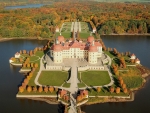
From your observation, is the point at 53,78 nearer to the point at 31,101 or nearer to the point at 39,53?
the point at 31,101

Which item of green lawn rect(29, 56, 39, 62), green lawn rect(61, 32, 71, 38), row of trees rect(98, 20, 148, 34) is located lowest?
green lawn rect(29, 56, 39, 62)

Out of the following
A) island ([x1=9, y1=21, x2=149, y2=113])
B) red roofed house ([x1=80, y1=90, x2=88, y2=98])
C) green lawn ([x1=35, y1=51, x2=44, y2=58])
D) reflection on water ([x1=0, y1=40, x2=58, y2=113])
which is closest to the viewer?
reflection on water ([x1=0, y1=40, x2=58, y2=113])

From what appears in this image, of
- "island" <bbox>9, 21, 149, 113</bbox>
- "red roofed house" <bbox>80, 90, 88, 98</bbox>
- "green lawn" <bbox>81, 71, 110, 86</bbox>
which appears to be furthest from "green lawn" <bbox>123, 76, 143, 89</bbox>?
"red roofed house" <bbox>80, 90, 88, 98</bbox>

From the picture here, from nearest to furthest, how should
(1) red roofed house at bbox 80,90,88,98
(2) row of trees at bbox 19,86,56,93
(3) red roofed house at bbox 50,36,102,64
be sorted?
(1) red roofed house at bbox 80,90,88,98, (2) row of trees at bbox 19,86,56,93, (3) red roofed house at bbox 50,36,102,64

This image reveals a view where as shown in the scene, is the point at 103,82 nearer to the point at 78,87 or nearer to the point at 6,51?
the point at 78,87

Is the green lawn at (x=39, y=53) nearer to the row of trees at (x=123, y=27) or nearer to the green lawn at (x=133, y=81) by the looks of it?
the green lawn at (x=133, y=81)

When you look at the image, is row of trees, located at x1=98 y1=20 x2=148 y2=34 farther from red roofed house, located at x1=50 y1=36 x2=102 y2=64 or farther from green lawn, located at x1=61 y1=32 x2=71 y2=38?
red roofed house, located at x1=50 y1=36 x2=102 y2=64

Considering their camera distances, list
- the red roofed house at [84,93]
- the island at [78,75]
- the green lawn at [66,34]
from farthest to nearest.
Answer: the green lawn at [66,34], the island at [78,75], the red roofed house at [84,93]

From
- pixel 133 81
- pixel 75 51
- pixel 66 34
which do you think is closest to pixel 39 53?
pixel 75 51

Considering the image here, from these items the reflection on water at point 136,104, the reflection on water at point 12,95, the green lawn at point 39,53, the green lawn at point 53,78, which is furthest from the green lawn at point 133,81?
the green lawn at point 39,53
